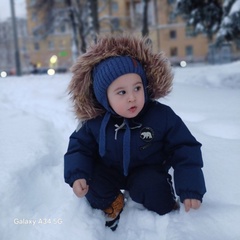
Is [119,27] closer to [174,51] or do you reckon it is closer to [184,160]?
[174,51]

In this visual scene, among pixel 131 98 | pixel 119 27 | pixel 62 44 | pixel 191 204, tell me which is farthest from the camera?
pixel 62 44

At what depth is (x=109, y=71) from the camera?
1852 millimetres

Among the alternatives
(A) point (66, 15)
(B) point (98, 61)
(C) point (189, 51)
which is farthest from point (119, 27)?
(B) point (98, 61)

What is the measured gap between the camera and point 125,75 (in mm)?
1853

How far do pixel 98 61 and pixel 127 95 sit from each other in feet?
0.87

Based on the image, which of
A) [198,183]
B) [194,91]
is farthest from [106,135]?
[194,91]

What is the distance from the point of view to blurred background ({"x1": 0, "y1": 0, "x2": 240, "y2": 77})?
25.3ft

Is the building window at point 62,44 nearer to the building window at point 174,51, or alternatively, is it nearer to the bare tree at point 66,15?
the building window at point 174,51

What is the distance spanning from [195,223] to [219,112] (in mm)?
2166

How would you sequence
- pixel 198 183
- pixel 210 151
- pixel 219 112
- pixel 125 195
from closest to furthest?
pixel 198 183 < pixel 125 195 < pixel 210 151 < pixel 219 112

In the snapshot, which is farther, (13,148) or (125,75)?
(13,148)

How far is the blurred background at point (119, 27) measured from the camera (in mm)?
7727

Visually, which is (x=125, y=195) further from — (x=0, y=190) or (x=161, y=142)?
(x=0, y=190)

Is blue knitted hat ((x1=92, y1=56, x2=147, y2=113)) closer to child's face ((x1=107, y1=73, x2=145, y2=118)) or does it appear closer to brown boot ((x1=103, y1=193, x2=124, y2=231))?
child's face ((x1=107, y1=73, x2=145, y2=118))
